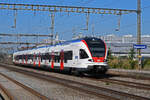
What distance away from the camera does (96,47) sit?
66.8 feet

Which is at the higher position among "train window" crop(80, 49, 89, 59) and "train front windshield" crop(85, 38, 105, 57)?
"train front windshield" crop(85, 38, 105, 57)

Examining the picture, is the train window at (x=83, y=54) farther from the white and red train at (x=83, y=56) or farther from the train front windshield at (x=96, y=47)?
the train front windshield at (x=96, y=47)

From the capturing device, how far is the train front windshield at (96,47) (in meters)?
20.1

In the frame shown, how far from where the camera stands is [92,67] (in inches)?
777

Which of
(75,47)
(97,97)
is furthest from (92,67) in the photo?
(97,97)

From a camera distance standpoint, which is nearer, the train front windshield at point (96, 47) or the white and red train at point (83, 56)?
the white and red train at point (83, 56)

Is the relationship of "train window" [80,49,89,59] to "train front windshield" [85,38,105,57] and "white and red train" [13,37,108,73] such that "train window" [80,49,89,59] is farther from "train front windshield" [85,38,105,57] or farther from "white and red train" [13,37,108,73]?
"train front windshield" [85,38,105,57]

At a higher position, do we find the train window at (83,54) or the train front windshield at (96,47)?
the train front windshield at (96,47)

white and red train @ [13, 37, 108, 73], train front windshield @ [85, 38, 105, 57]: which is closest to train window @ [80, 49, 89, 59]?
white and red train @ [13, 37, 108, 73]

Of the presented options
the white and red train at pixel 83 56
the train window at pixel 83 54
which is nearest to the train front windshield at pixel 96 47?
the white and red train at pixel 83 56

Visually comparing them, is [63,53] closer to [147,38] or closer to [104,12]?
[104,12]

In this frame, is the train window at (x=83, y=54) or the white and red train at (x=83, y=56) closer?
the white and red train at (x=83, y=56)

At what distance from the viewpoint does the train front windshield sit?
65.9 feet

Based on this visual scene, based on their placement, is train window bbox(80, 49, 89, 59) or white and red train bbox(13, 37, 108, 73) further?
train window bbox(80, 49, 89, 59)
